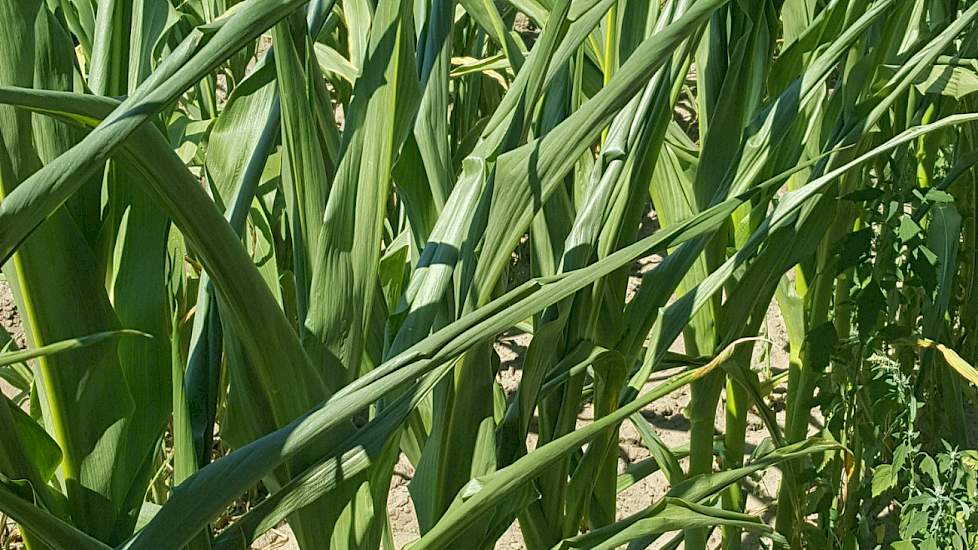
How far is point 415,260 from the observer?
739 millimetres

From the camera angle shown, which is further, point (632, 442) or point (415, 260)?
point (632, 442)

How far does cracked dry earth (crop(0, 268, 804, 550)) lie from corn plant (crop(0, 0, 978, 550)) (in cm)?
41

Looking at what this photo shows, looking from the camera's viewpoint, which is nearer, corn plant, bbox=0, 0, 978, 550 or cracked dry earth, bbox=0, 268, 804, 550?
corn plant, bbox=0, 0, 978, 550

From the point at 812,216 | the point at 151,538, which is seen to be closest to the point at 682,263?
the point at 812,216

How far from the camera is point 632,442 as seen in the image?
1.58 meters

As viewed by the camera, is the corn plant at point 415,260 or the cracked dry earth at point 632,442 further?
the cracked dry earth at point 632,442

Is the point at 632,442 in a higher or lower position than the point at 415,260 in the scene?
lower

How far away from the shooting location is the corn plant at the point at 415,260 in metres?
0.50

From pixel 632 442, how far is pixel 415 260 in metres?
0.91

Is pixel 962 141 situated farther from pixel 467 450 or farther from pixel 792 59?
pixel 467 450

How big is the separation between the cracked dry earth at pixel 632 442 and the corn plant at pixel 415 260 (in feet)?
1.36

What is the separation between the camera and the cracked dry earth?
1.41 metres

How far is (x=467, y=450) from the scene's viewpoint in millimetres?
671

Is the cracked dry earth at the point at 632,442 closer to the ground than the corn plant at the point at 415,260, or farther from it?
closer to the ground
